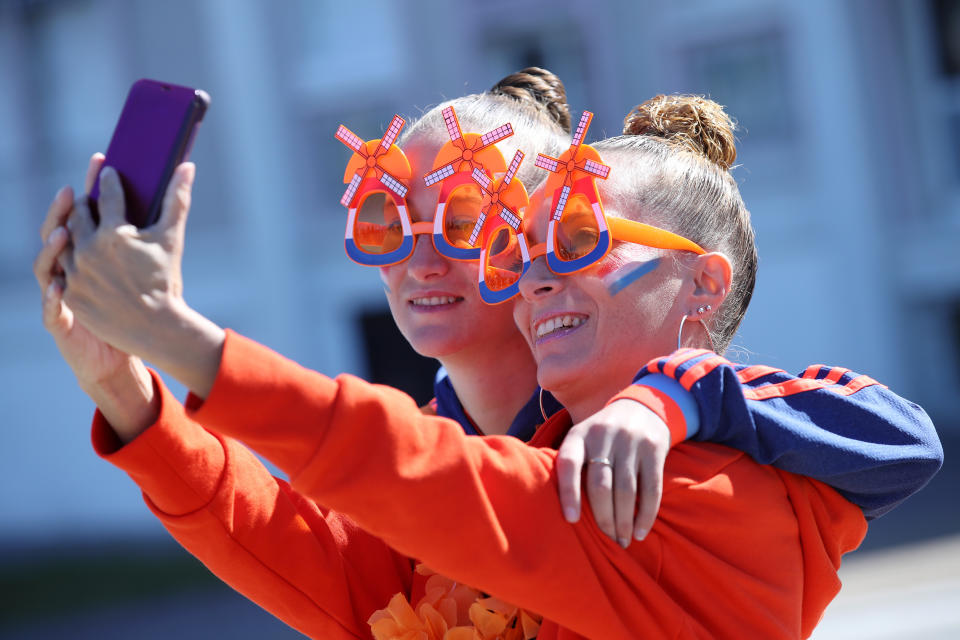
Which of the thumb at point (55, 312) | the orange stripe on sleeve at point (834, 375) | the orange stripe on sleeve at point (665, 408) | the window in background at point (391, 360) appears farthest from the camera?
the window in background at point (391, 360)

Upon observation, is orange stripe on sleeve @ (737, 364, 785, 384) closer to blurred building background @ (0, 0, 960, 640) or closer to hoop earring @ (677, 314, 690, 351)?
hoop earring @ (677, 314, 690, 351)

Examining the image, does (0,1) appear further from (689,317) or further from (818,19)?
(689,317)

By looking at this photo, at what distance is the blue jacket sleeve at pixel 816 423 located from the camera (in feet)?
5.39

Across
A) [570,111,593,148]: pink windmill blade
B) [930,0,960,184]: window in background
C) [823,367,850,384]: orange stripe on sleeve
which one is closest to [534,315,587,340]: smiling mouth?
[570,111,593,148]: pink windmill blade

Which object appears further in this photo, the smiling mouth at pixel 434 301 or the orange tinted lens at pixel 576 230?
the smiling mouth at pixel 434 301

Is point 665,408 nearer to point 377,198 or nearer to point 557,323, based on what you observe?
point 557,323

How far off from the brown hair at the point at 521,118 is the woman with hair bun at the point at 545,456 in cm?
21

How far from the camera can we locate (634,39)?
1059 cm

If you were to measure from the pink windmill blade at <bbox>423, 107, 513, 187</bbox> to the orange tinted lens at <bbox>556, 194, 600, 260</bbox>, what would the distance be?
39cm

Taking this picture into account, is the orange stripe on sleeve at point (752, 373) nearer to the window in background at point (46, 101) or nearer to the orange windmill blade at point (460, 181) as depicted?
the orange windmill blade at point (460, 181)

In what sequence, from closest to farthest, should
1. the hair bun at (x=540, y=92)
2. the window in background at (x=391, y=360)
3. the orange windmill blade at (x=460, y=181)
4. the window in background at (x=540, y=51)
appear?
the orange windmill blade at (x=460, y=181), the hair bun at (x=540, y=92), the window in background at (x=540, y=51), the window in background at (x=391, y=360)

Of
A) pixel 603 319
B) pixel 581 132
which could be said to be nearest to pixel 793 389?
pixel 603 319

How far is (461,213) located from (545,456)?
834mm

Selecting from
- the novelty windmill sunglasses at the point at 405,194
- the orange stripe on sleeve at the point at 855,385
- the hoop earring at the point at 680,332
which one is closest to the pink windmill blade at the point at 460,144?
the novelty windmill sunglasses at the point at 405,194
